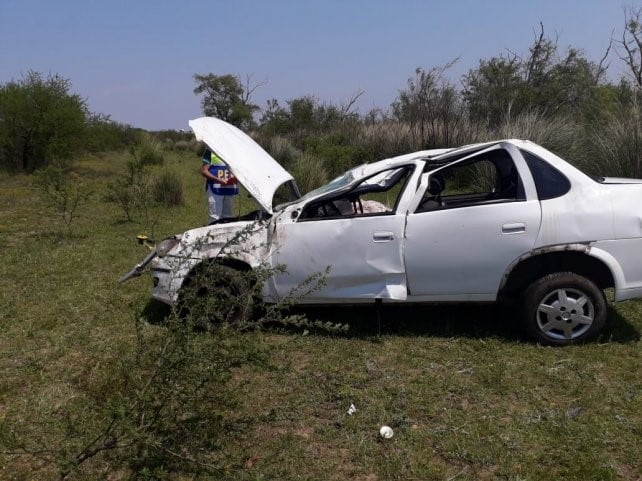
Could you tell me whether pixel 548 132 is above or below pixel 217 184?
above

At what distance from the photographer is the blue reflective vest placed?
7375mm

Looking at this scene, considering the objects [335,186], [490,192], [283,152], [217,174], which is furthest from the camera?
[283,152]

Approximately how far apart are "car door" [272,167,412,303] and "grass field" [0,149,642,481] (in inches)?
19.0

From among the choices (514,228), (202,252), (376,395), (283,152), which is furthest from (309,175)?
(376,395)

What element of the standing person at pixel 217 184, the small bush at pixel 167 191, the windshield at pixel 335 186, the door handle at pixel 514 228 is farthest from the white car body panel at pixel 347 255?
the small bush at pixel 167 191

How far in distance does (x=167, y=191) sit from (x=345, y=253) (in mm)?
9242

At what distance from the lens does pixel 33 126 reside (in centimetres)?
2067

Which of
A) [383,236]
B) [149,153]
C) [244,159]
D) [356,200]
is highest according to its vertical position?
[149,153]

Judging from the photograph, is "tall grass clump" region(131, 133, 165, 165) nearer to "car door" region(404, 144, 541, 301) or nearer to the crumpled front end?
the crumpled front end

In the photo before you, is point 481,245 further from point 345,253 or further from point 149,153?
point 149,153

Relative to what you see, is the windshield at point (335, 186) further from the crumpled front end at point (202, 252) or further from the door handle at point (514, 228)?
the door handle at point (514, 228)

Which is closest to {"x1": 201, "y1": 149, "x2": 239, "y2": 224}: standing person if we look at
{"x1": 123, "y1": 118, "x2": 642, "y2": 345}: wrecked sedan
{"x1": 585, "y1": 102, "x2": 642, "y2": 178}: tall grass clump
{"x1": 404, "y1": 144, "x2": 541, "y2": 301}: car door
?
{"x1": 123, "y1": 118, "x2": 642, "y2": 345}: wrecked sedan

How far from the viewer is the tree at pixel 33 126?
66.4 feet

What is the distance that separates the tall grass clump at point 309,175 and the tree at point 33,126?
12369mm
